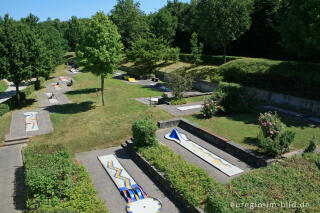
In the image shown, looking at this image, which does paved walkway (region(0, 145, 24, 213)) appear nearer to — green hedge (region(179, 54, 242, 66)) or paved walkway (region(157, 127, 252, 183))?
paved walkway (region(157, 127, 252, 183))

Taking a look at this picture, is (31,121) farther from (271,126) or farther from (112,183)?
(271,126)

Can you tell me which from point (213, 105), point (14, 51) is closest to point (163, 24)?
point (14, 51)

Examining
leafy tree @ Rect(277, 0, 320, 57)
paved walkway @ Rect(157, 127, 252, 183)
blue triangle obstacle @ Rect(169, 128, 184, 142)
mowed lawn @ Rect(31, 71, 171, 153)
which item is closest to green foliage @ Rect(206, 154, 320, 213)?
paved walkway @ Rect(157, 127, 252, 183)

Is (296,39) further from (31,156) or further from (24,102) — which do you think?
(24,102)

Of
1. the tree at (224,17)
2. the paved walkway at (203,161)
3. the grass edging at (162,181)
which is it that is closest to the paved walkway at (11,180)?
the grass edging at (162,181)

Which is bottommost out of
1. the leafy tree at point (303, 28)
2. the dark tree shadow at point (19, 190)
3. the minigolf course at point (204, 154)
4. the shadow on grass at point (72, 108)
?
the dark tree shadow at point (19, 190)

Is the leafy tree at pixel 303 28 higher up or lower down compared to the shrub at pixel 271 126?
higher up

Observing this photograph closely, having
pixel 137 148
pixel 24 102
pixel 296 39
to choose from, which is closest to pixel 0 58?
pixel 24 102

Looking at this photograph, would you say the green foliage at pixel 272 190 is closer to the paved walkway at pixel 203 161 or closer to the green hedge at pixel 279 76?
the paved walkway at pixel 203 161
